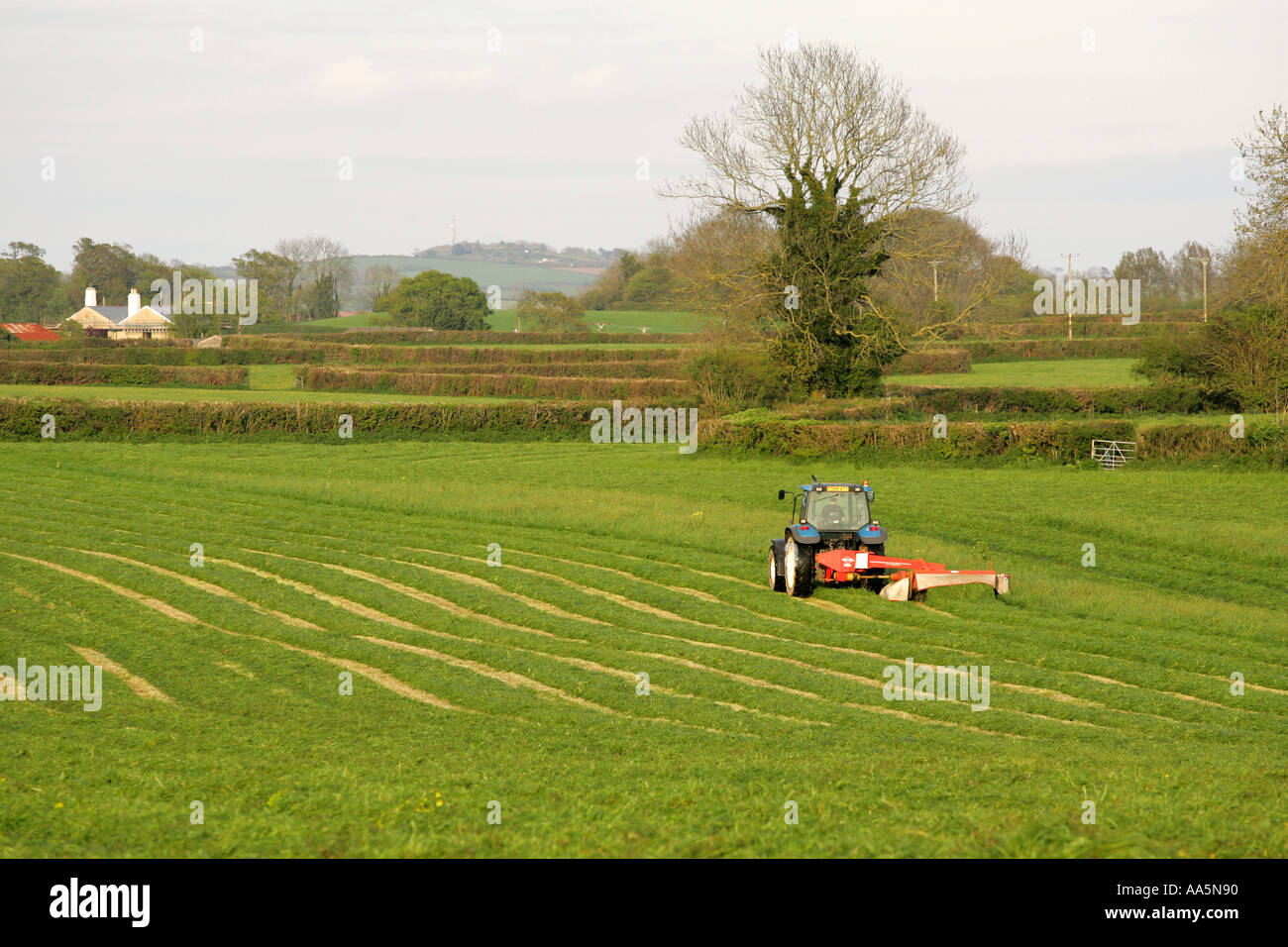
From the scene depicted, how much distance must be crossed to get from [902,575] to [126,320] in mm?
119724

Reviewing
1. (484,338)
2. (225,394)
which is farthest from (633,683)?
(484,338)

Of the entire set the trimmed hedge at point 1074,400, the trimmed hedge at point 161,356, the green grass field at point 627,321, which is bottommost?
the trimmed hedge at point 1074,400

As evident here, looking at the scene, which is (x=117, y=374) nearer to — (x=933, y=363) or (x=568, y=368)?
(x=568, y=368)

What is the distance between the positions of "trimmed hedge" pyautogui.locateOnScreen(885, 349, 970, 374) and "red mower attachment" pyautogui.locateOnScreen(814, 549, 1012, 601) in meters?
59.4

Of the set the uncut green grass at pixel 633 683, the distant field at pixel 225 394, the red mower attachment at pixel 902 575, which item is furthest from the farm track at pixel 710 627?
the distant field at pixel 225 394

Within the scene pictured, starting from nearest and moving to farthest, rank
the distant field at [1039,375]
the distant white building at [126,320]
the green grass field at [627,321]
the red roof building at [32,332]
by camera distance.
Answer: the distant field at [1039,375] < the distant white building at [126,320] < the red roof building at [32,332] < the green grass field at [627,321]

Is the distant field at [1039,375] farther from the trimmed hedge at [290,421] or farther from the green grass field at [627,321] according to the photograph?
the green grass field at [627,321]

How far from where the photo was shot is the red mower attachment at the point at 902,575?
57.8ft

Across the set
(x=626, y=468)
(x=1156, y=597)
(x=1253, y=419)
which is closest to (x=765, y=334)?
(x=626, y=468)

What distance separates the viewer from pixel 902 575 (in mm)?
18250

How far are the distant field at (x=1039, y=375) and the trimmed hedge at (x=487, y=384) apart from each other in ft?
58.3
